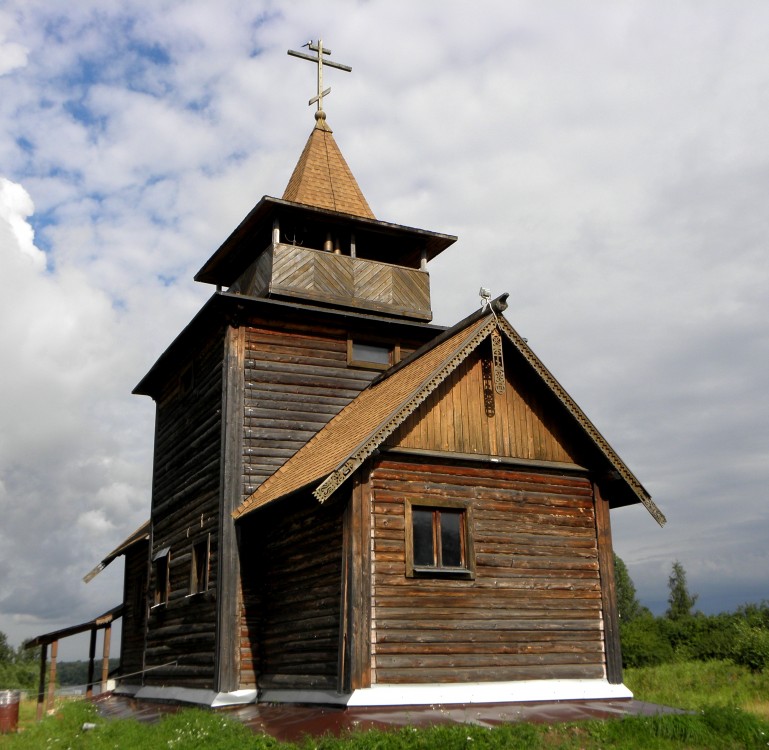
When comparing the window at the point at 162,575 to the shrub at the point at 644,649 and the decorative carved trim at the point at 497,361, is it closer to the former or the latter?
the decorative carved trim at the point at 497,361

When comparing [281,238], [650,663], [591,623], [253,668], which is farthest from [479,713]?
[650,663]

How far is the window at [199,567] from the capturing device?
787 inches

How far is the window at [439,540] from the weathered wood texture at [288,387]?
470 cm

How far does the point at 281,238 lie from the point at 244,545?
28.3ft

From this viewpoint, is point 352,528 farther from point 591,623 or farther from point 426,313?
point 426,313

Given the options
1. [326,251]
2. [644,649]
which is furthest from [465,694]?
[644,649]

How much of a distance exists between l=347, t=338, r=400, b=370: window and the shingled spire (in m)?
4.12

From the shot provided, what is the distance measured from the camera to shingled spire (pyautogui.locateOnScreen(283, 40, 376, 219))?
24.7 m

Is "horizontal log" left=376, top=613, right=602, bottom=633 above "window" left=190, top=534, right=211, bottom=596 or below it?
below

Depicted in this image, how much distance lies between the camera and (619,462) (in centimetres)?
1756

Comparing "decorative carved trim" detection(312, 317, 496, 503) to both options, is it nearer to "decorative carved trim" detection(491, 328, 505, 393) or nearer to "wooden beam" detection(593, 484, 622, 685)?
"decorative carved trim" detection(491, 328, 505, 393)

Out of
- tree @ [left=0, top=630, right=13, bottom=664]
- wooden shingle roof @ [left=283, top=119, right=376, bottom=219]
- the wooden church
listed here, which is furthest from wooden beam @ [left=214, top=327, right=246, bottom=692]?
tree @ [left=0, top=630, right=13, bottom=664]

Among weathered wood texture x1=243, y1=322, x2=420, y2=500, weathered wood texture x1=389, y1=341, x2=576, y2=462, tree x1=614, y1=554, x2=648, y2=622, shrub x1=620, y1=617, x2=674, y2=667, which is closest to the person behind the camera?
weathered wood texture x1=389, y1=341, x2=576, y2=462

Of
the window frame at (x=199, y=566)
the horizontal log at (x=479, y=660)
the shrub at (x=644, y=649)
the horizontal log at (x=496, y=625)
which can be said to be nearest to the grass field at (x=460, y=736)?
the horizontal log at (x=479, y=660)
